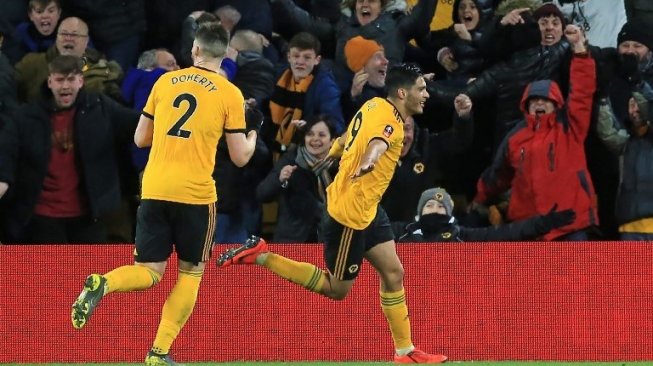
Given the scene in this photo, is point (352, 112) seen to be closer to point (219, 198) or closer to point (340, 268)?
point (219, 198)

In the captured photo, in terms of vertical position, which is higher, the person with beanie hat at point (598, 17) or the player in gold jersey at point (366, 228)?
the person with beanie hat at point (598, 17)

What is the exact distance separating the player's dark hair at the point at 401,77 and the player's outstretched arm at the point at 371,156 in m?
0.53

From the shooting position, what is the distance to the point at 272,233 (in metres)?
11.8

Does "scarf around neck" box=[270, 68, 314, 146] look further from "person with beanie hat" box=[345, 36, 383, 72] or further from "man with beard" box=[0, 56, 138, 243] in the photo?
"man with beard" box=[0, 56, 138, 243]

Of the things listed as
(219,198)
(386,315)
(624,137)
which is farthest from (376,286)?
(624,137)

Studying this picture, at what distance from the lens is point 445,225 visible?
1098 cm

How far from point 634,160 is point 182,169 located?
4224 millimetres

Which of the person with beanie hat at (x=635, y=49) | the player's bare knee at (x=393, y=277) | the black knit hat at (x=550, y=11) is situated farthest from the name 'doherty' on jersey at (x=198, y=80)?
the person with beanie hat at (x=635, y=49)

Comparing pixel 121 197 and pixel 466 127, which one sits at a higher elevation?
pixel 466 127

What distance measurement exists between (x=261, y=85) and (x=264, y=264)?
2.64 metres

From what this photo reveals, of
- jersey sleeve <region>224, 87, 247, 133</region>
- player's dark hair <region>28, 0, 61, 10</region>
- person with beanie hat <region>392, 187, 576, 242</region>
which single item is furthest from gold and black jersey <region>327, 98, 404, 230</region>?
player's dark hair <region>28, 0, 61, 10</region>

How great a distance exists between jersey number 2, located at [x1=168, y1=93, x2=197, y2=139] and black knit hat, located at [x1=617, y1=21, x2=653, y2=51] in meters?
4.49

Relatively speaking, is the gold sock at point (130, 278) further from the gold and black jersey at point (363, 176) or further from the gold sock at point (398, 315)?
the gold sock at point (398, 315)

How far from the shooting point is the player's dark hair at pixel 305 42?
11.7 metres
